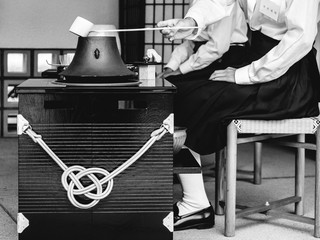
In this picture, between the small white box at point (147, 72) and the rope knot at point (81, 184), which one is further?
the small white box at point (147, 72)

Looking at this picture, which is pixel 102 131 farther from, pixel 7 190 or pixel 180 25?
pixel 7 190

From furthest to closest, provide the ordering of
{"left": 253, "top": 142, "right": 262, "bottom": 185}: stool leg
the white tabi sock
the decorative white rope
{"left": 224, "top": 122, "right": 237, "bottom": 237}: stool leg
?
{"left": 253, "top": 142, "right": 262, "bottom": 185}: stool leg < the white tabi sock < {"left": 224, "top": 122, "right": 237, "bottom": 237}: stool leg < the decorative white rope

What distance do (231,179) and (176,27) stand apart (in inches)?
24.3

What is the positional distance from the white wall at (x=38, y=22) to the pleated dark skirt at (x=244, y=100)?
2.74 meters

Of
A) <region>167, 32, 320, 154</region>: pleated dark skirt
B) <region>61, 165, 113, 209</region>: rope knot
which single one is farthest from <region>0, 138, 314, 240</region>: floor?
<region>61, 165, 113, 209</region>: rope knot

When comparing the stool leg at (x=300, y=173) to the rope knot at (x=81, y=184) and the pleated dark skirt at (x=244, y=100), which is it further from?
the rope knot at (x=81, y=184)

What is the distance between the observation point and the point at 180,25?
104 inches

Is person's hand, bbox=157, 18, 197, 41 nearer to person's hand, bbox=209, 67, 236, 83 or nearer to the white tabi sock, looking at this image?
person's hand, bbox=209, 67, 236, 83

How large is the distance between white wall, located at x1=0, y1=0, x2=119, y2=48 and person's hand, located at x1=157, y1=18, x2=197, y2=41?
2744 millimetres

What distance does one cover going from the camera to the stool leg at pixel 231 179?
270 centimetres

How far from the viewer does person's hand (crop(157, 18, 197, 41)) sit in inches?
101

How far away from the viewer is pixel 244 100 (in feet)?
8.93

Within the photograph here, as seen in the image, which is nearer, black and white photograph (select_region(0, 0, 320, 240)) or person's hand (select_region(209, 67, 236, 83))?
black and white photograph (select_region(0, 0, 320, 240))

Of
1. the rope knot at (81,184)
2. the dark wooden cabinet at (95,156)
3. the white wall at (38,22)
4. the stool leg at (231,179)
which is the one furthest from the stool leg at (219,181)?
the white wall at (38,22)
